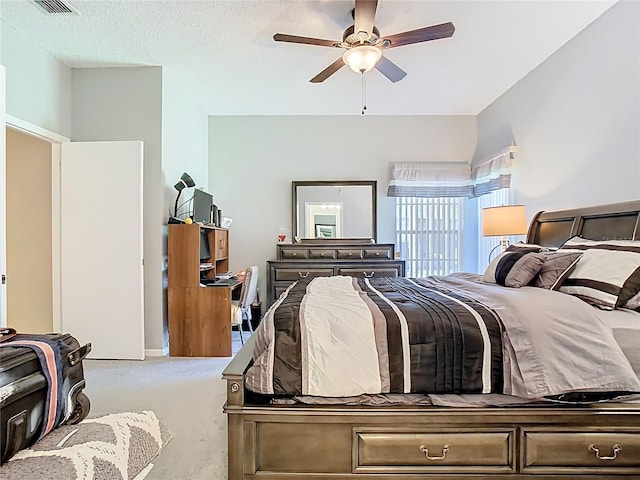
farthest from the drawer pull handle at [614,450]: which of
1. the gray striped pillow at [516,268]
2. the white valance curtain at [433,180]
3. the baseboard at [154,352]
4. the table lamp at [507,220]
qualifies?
the white valance curtain at [433,180]

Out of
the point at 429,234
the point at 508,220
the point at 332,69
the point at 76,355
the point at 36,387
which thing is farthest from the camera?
the point at 429,234

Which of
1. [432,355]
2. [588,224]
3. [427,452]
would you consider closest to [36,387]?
[432,355]

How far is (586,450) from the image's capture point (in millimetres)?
1731

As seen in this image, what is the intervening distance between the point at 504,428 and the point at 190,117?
4.49 meters

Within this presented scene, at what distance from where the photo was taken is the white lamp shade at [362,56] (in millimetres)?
2672

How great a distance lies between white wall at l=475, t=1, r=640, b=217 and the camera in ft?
8.77

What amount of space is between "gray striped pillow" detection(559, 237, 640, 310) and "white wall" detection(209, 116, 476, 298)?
345cm

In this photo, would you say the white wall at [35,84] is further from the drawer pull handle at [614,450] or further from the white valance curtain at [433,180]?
the drawer pull handle at [614,450]

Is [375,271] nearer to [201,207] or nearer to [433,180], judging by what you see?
[433,180]

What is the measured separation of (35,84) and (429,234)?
472 cm

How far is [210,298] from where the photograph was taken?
3938mm

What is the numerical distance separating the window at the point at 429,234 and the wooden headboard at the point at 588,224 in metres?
1.90

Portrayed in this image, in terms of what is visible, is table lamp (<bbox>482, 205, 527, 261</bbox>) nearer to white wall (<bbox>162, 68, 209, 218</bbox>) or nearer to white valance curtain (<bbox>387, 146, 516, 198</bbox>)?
white valance curtain (<bbox>387, 146, 516, 198</bbox>)

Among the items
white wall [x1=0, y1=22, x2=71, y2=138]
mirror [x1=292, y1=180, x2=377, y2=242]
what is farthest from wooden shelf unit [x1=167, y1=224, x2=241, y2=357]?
mirror [x1=292, y1=180, x2=377, y2=242]
